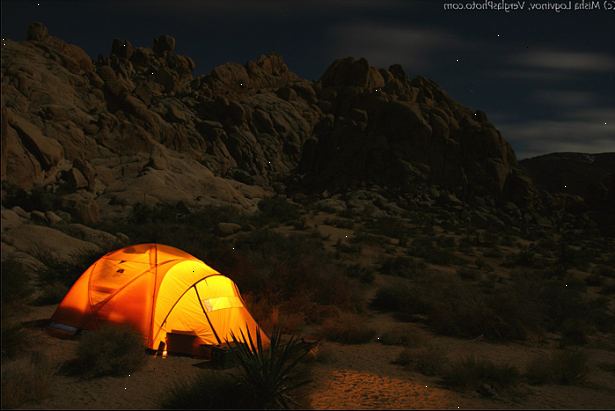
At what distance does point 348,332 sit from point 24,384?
686 centimetres

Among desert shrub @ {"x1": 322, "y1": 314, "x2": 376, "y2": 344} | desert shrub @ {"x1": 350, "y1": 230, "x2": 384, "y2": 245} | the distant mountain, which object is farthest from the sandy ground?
the distant mountain

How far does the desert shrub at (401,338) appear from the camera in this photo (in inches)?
452

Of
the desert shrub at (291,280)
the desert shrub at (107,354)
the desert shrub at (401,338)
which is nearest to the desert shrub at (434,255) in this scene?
the desert shrub at (291,280)

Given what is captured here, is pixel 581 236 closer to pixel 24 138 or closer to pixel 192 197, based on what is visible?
pixel 192 197

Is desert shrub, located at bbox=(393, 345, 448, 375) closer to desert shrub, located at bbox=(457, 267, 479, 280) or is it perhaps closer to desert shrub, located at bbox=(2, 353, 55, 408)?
desert shrub, located at bbox=(2, 353, 55, 408)

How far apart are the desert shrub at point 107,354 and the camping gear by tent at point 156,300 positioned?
0.68 m

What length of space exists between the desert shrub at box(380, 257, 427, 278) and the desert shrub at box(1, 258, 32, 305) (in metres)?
13.8

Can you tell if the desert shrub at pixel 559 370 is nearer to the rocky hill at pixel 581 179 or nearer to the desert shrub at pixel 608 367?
the desert shrub at pixel 608 367

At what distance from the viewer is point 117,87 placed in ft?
152

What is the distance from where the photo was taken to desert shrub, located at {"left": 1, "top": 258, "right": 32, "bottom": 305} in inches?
433

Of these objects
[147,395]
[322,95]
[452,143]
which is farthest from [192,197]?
[322,95]

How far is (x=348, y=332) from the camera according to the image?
11656 millimetres

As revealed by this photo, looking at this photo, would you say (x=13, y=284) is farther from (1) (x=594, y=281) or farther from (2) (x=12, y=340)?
(1) (x=594, y=281)

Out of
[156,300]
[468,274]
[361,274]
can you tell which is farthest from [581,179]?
[156,300]
